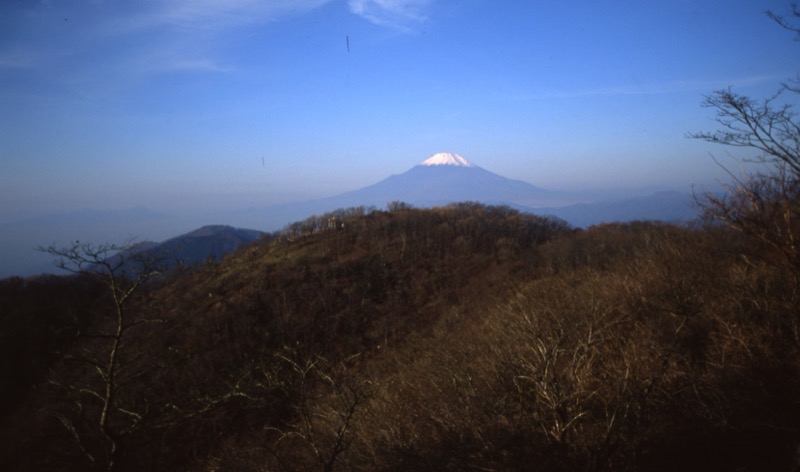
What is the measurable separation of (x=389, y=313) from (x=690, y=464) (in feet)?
57.6

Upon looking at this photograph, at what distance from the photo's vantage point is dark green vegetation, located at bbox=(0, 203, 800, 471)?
6.74m

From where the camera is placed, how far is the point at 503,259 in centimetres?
2678

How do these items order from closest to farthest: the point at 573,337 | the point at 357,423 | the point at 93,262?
1. the point at 93,262
2. the point at 357,423
3. the point at 573,337

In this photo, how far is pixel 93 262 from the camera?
22.4 ft

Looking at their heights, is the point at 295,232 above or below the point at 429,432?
above

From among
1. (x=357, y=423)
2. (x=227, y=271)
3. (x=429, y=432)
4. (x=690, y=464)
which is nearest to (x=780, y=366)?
(x=690, y=464)

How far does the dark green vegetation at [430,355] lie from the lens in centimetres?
674

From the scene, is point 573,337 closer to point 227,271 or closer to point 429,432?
point 429,432

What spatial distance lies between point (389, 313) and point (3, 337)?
20.7 meters

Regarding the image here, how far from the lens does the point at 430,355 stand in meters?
15.1

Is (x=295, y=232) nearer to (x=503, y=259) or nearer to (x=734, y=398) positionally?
(x=503, y=259)

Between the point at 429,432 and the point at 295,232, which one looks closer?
the point at 429,432

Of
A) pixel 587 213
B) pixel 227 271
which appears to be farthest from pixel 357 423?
pixel 587 213

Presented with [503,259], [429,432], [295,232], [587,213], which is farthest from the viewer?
[587,213]
